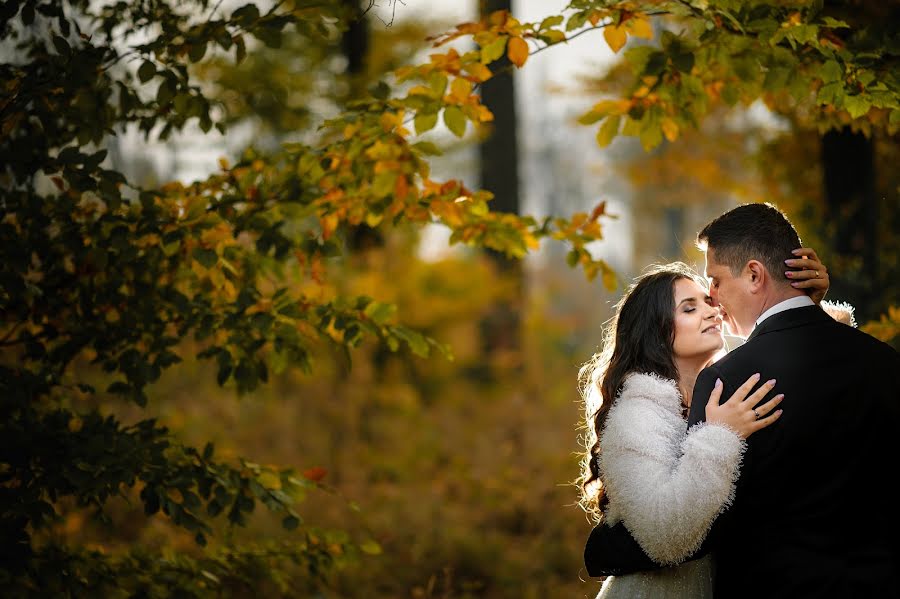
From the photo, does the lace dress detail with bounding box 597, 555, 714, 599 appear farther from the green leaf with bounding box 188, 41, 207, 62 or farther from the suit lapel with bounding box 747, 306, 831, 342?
the green leaf with bounding box 188, 41, 207, 62

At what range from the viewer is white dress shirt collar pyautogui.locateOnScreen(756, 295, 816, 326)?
2494mm

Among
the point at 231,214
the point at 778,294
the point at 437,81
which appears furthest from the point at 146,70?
the point at 778,294

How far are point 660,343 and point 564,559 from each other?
4.01m

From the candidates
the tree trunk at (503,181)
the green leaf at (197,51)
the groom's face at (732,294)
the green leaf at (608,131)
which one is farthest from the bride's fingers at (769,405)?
the tree trunk at (503,181)

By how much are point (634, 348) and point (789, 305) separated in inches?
23.6

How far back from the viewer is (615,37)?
272 centimetres

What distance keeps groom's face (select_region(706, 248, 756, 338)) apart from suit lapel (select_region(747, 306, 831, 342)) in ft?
0.31

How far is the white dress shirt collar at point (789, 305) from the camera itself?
249 cm

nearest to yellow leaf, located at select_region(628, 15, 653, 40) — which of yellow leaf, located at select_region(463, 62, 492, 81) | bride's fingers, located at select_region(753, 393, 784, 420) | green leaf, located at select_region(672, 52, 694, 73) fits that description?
green leaf, located at select_region(672, 52, 694, 73)

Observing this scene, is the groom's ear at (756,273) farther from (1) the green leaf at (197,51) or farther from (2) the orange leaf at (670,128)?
(1) the green leaf at (197,51)

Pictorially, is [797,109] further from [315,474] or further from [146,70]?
[146,70]

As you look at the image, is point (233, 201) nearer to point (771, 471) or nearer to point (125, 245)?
point (125, 245)

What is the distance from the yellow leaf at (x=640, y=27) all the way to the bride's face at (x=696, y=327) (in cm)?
90

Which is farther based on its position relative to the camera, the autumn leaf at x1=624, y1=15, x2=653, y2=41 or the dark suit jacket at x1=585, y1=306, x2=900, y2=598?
the autumn leaf at x1=624, y1=15, x2=653, y2=41
